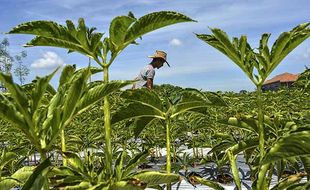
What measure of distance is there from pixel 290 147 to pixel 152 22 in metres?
0.76

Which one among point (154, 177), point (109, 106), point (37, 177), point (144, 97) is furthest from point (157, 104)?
point (37, 177)

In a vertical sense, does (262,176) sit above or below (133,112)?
below

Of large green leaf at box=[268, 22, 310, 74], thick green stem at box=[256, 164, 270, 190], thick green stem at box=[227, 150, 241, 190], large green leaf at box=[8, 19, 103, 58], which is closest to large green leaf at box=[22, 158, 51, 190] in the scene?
large green leaf at box=[8, 19, 103, 58]

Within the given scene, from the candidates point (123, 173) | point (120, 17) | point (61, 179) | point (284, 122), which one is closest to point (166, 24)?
point (120, 17)

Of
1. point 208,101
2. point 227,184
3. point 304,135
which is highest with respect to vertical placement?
point 208,101

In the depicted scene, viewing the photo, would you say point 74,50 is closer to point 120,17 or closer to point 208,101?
point 120,17

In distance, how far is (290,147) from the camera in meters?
1.52

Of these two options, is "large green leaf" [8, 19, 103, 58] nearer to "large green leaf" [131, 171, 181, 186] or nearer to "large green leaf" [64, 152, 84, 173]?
"large green leaf" [64, 152, 84, 173]

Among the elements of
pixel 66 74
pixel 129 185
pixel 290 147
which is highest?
pixel 66 74

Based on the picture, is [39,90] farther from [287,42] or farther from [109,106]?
[287,42]

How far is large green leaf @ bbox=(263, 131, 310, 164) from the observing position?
4.91 feet

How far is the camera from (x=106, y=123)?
189 cm

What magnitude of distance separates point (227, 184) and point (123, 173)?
11.6 feet

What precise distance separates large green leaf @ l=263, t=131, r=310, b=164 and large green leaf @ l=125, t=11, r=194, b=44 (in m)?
0.64
